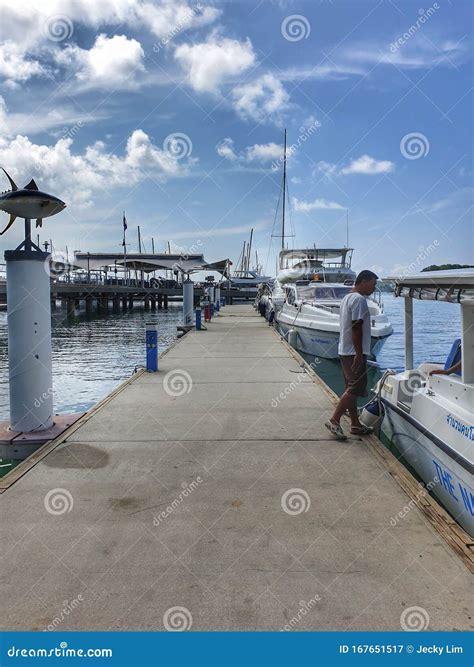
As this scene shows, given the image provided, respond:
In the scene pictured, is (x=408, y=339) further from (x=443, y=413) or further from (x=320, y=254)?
(x=320, y=254)

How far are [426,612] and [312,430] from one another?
3.52 m

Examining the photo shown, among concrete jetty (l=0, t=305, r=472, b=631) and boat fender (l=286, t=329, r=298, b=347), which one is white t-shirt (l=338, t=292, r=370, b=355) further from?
boat fender (l=286, t=329, r=298, b=347)

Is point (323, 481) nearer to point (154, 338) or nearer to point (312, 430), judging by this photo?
point (312, 430)

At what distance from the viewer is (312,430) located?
20.9 feet

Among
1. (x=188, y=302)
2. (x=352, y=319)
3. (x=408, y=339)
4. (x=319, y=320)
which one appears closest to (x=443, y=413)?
(x=352, y=319)

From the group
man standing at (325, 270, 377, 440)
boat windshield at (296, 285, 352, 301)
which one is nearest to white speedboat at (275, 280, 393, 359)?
boat windshield at (296, 285, 352, 301)

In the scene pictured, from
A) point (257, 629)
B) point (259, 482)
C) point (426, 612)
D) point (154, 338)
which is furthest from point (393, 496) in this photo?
point (154, 338)

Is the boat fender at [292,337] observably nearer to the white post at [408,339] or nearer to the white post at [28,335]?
the white post at [408,339]

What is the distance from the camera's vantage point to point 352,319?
5742mm

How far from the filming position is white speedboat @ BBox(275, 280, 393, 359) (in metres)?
15.1

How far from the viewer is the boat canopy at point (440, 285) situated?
458 centimetres

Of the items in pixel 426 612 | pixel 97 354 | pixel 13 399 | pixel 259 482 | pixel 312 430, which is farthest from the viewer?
pixel 97 354

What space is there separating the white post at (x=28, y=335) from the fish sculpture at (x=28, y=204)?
48 centimetres

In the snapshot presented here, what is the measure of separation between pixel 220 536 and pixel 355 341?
2.87 metres
